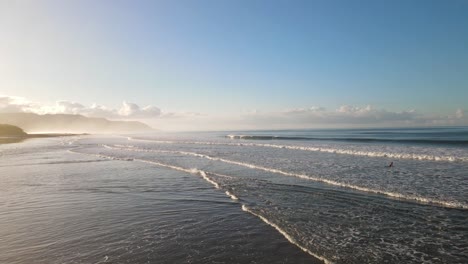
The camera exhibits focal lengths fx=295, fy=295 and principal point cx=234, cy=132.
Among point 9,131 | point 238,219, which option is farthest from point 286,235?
point 9,131

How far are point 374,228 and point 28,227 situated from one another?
1084cm

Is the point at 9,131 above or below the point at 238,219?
above

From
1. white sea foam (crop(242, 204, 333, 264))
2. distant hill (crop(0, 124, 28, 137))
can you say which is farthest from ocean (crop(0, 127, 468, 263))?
distant hill (crop(0, 124, 28, 137))

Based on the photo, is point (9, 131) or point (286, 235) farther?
point (9, 131)

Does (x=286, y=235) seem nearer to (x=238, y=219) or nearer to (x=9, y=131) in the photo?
(x=238, y=219)

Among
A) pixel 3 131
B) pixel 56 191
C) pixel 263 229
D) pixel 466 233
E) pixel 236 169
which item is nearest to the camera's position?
pixel 466 233

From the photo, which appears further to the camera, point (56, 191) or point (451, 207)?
point (56, 191)

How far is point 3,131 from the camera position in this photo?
115 metres

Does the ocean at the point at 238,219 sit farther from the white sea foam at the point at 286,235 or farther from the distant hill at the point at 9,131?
the distant hill at the point at 9,131

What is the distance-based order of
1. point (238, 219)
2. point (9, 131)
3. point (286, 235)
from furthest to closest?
point (9, 131) → point (238, 219) → point (286, 235)

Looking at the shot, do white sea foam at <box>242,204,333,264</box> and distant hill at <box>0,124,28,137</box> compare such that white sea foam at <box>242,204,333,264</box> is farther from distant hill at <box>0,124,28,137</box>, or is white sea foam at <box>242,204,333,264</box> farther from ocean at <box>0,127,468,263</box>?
distant hill at <box>0,124,28,137</box>

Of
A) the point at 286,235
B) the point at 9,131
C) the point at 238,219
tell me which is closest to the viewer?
the point at 286,235

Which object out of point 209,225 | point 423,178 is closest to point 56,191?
point 209,225

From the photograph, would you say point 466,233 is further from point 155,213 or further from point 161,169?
point 161,169
